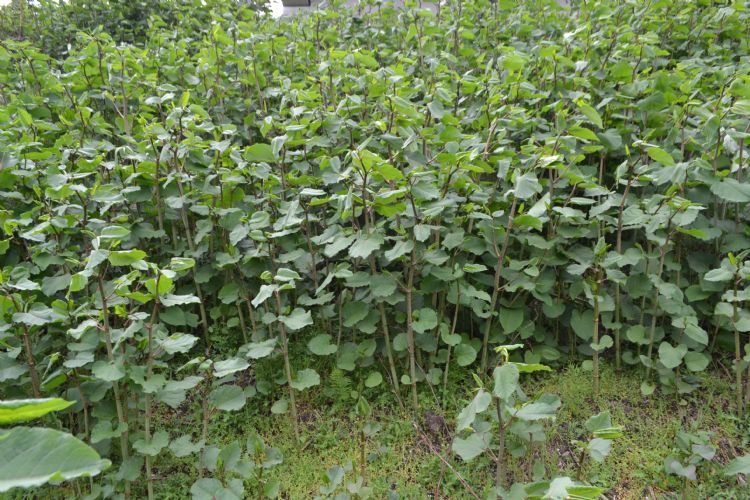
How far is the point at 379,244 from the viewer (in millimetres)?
2090

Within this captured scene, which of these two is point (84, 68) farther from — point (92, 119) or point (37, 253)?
point (37, 253)

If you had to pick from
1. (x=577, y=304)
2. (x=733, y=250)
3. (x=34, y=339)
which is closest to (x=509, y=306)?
(x=577, y=304)

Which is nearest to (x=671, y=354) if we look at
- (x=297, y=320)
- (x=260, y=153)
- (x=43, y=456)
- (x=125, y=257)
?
(x=297, y=320)

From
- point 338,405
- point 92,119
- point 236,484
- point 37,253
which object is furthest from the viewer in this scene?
point 92,119

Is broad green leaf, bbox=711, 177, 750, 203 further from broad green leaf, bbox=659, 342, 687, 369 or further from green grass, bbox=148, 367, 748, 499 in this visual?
green grass, bbox=148, 367, 748, 499

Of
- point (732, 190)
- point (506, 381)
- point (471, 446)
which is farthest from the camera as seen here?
point (732, 190)

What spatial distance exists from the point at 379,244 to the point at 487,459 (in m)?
0.98

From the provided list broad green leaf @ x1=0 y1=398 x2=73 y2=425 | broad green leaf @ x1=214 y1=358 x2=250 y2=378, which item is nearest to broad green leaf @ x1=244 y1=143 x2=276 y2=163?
broad green leaf @ x1=214 y1=358 x2=250 y2=378

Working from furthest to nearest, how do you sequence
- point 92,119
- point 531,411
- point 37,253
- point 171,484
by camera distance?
point 92,119 < point 37,253 < point 171,484 < point 531,411

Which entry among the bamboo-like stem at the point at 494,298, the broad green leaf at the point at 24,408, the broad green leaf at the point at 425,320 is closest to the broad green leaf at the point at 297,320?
the broad green leaf at the point at 425,320

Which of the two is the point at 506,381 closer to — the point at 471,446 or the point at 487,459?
the point at 471,446

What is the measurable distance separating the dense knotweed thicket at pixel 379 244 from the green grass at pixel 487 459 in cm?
10

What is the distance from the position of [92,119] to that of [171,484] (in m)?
2.16

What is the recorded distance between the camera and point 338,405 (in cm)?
247
